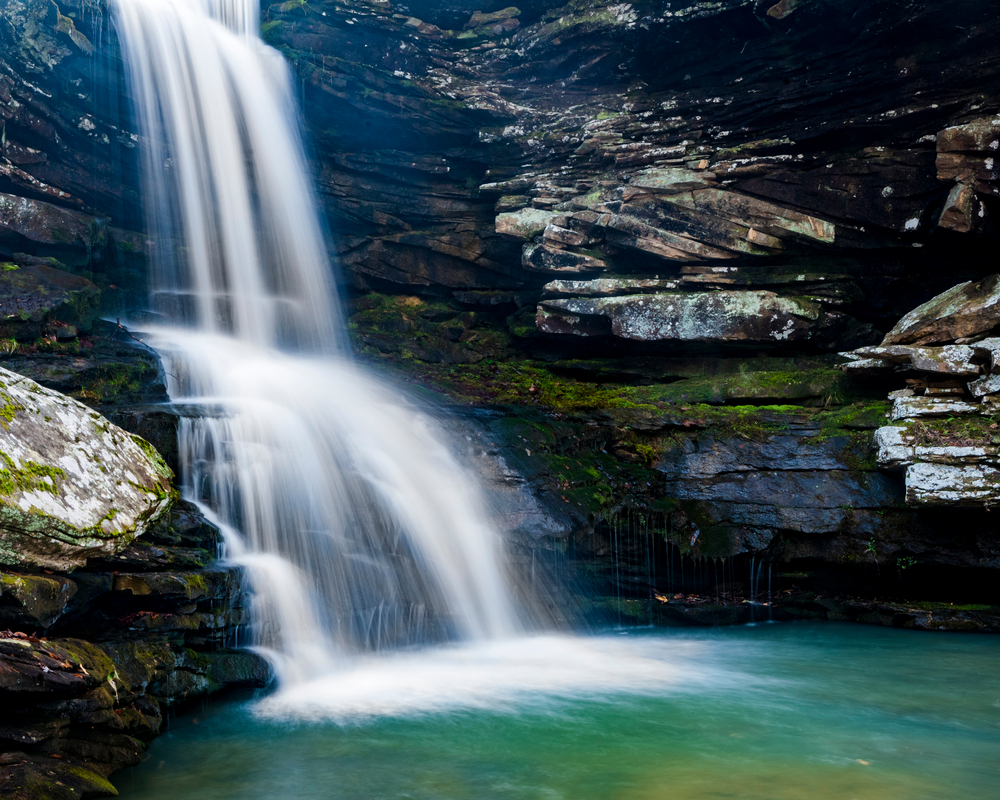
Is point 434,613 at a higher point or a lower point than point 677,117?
lower

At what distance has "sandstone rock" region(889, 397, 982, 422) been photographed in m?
8.63

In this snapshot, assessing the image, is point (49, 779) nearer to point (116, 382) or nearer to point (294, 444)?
point (294, 444)

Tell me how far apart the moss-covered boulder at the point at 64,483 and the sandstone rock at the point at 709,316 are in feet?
26.4

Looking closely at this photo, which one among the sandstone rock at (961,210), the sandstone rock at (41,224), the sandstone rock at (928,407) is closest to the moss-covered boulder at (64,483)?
the sandstone rock at (41,224)

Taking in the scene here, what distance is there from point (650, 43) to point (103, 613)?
1227 centimetres

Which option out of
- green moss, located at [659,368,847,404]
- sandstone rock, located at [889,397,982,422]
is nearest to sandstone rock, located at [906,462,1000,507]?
sandstone rock, located at [889,397,982,422]

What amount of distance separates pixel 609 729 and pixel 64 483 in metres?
4.34

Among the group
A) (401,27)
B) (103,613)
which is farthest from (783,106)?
(103,613)

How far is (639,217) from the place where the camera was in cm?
1209

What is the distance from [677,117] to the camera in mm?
12719

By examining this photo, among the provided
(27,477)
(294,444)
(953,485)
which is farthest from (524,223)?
(27,477)

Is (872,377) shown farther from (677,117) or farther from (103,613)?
(103,613)

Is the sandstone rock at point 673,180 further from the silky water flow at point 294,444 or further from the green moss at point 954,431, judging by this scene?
the silky water flow at point 294,444

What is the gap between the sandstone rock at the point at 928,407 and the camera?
8633 mm
